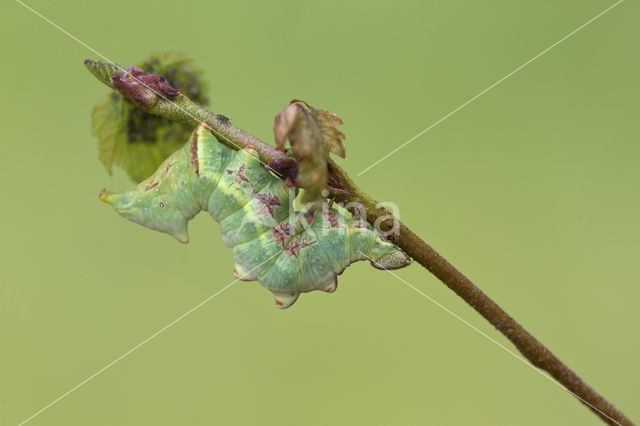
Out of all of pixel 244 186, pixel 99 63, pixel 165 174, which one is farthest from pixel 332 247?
pixel 99 63

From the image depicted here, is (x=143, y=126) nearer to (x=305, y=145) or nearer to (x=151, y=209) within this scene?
(x=151, y=209)

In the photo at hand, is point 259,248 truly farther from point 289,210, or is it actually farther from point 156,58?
point 156,58

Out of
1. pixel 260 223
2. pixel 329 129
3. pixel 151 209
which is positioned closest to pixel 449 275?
pixel 329 129

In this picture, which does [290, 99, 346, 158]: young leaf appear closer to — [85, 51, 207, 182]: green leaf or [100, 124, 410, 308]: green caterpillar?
[100, 124, 410, 308]: green caterpillar

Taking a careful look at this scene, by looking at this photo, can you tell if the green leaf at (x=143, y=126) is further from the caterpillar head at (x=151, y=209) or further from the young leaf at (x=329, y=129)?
the young leaf at (x=329, y=129)

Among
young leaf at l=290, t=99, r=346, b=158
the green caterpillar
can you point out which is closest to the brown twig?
young leaf at l=290, t=99, r=346, b=158

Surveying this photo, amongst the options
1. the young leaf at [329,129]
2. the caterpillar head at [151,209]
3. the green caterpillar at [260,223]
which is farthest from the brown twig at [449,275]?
the caterpillar head at [151,209]
